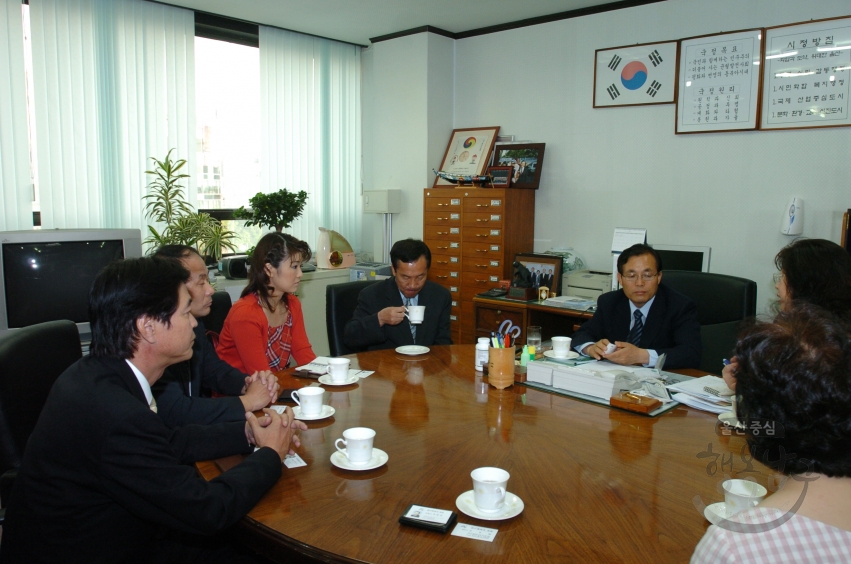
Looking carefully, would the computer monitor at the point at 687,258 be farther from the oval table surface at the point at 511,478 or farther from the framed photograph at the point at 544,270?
the oval table surface at the point at 511,478

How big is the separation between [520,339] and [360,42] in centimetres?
327

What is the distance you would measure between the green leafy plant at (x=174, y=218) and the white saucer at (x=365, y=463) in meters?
3.34

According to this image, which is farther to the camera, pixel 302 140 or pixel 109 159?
pixel 302 140

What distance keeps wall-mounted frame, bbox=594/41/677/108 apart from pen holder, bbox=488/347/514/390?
121 inches

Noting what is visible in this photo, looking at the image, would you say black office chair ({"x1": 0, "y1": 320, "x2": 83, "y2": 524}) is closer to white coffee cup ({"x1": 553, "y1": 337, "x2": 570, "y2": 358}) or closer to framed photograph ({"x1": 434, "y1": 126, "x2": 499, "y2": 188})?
white coffee cup ({"x1": 553, "y1": 337, "x2": 570, "y2": 358})

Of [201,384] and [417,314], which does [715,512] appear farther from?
[201,384]

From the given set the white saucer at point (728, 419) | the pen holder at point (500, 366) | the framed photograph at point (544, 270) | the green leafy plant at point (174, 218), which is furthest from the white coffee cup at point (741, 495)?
the green leafy plant at point (174, 218)

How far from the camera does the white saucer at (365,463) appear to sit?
1.43m

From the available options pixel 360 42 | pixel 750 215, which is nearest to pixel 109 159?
pixel 360 42

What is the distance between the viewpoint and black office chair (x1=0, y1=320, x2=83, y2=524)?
1661 millimetres

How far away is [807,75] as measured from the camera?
3814 mm

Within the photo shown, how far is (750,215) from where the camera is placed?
411 cm

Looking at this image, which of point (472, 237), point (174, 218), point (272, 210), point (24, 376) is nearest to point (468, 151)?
point (472, 237)

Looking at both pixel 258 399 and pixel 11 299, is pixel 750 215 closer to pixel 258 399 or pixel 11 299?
pixel 258 399
